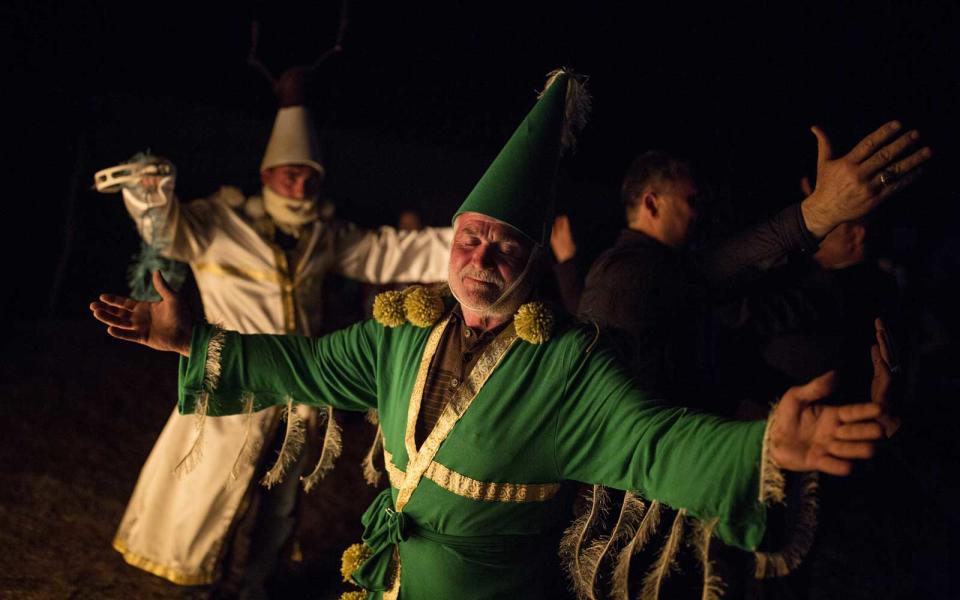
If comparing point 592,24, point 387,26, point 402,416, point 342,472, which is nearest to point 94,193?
point 387,26

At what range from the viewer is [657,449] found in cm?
161

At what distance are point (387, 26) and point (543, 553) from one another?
525 cm

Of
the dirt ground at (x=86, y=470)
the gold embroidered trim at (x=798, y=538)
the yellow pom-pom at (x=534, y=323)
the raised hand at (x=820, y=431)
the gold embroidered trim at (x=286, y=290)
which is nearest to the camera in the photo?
the raised hand at (x=820, y=431)

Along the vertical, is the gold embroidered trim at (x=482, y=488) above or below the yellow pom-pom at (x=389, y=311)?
below

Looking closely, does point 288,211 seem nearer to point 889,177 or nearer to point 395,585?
point 395,585

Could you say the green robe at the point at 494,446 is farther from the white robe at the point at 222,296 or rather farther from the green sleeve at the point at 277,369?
the white robe at the point at 222,296

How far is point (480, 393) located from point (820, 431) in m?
0.83

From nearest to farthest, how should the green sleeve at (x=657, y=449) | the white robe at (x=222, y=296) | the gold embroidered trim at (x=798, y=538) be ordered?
1. the green sleeve at (x=657, y=449)
2. the gold embroidered trim at (x=798, y=538)
3. the white robe at (x=222, y=296)

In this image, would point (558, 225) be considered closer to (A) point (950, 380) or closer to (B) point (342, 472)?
(B) point (342, 472)

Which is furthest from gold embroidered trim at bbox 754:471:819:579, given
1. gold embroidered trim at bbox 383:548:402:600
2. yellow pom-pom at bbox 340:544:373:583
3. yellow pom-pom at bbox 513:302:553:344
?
yellow pom-pom at bbox 340:544:373:583

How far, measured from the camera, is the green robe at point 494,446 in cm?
174

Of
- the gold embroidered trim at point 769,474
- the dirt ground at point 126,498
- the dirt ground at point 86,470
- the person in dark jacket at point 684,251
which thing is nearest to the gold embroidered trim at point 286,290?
the dirt ground at point 126,498

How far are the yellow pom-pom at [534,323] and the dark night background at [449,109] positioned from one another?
255 cm

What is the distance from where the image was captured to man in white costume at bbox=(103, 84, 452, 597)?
312 cm
